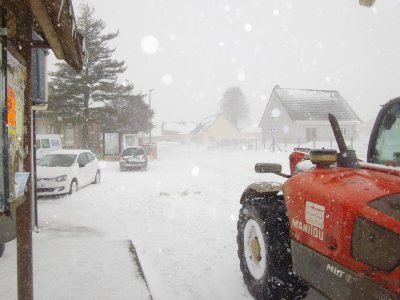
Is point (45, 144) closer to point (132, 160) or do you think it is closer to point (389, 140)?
point (132, 160)

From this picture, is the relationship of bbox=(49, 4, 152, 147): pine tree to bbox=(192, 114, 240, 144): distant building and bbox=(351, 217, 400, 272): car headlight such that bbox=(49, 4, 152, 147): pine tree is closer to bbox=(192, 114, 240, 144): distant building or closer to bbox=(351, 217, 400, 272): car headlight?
bbox=(351, 217, 400, 272): car headlight

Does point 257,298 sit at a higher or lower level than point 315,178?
lower

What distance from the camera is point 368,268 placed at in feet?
7.84

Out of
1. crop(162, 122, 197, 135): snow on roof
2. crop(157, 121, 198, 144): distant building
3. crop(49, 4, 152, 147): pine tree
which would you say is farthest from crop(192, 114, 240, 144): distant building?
crop(49, 4, 152, 147): pine tree

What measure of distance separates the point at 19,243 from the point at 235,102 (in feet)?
307

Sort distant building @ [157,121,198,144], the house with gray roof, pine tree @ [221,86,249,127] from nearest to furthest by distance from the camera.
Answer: the house with gray roof, distant building @ [157,121,198,144], pine tree @ [221,86,249,127]

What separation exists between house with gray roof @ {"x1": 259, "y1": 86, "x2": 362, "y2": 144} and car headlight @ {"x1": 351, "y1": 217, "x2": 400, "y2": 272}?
39.2 meters

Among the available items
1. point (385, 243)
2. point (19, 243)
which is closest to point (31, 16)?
point (19, 243)

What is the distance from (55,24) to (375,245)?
3315 millimetres

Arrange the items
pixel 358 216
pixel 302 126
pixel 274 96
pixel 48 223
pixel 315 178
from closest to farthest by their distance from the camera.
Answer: pixel 358 216, pixel 315 178, pixel 48 223, pixel 302 126, pixel 274 96

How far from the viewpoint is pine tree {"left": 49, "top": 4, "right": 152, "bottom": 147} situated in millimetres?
31547

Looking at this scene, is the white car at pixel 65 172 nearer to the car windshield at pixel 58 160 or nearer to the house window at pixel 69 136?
the car windshield at pixel 58 160

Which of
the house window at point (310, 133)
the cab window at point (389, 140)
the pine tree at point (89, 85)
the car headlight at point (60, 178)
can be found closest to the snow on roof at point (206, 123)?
the house window at point (310, 133)

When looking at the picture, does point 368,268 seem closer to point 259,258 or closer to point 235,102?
point 259,258
